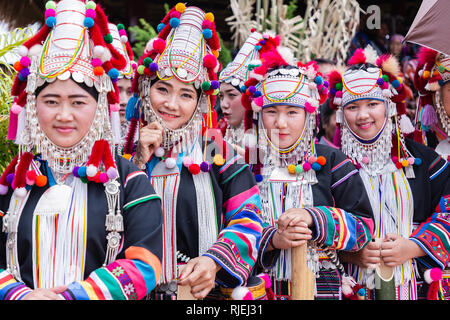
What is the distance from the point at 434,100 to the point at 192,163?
192cm

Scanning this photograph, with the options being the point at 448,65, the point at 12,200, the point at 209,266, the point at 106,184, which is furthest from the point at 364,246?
the point at 12,200

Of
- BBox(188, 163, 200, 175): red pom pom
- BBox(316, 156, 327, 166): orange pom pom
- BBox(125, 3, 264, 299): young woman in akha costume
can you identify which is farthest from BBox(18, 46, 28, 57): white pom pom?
BBox(316, 156, 327, 166): orange pom pom

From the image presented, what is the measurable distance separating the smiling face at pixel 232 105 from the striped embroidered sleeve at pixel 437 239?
5.36ft

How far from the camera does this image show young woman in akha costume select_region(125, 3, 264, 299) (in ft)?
8.59

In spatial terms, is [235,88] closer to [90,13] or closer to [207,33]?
[207,33]

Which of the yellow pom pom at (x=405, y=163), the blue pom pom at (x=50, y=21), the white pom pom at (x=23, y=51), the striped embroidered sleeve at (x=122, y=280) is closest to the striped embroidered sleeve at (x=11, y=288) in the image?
the striped embroidered sleeve at (x=122, y=280)

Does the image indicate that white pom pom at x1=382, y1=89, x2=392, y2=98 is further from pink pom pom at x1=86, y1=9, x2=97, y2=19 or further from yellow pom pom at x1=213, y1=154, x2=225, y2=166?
pink pom pom at x1=86, y1=9, x2=97, y2=19

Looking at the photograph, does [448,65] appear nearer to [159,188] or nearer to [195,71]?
[195,71]

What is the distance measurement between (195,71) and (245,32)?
10.6ft

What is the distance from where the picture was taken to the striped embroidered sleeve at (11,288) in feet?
6.79

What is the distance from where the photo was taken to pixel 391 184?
11.0 ft

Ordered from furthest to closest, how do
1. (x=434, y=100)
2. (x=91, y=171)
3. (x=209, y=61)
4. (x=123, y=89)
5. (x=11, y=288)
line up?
(x=123, y=89) → (x=434, y=100) → (x=209, y=61) → (x=91, y=171) → (x=11, y=288)

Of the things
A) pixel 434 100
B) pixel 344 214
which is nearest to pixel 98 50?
pixel 344 214
